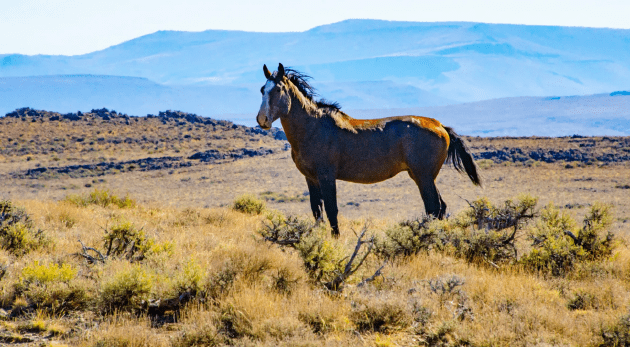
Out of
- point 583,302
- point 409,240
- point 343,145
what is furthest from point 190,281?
point 583,302

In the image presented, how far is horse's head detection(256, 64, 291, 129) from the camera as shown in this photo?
721cm

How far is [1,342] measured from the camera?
4.34 meters

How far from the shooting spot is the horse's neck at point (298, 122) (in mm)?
7840

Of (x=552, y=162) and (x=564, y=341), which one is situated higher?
(x=564, y=341)

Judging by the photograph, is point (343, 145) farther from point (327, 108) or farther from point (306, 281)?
point (306, 281)

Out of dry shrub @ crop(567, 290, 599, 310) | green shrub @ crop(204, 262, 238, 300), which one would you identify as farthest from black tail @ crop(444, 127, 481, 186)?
green shrub @ crop(204, 262, 238, 300)

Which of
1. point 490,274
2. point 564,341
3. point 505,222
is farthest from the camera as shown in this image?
point 505,222

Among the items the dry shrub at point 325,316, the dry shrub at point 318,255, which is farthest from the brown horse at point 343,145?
the dry shrub at point 325,316

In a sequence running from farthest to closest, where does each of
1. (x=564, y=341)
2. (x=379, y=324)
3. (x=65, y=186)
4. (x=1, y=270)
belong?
1. (x=65, y=186)
2. (x=1, y=270)
3. (x=379, y=324)
4. (x=564, y=341)

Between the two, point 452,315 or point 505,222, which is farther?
point 505,222

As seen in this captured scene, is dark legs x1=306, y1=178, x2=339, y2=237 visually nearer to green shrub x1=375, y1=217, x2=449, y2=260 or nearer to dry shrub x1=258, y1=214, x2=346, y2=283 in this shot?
green shrub x1=375, y1=217, x2=449, y2=260

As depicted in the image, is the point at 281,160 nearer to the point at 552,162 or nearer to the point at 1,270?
the point at 552,162

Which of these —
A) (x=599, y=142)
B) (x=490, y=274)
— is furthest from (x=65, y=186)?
(x=599, y=142)

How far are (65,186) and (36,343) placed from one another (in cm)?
3233
